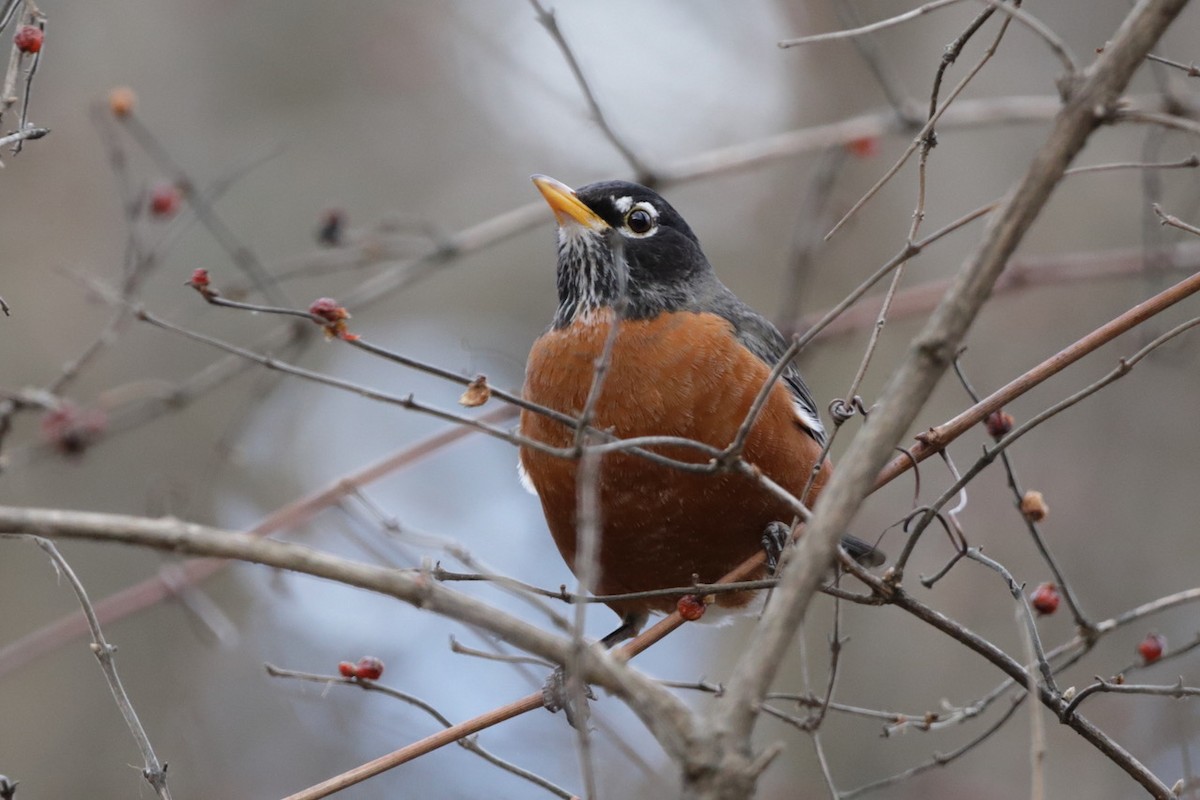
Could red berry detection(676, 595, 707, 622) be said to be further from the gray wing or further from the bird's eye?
the bird's eye

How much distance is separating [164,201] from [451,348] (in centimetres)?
481

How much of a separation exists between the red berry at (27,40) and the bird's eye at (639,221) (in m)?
2.19

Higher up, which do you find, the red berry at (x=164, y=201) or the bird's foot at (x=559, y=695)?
the red berry at (x=164, y=201)

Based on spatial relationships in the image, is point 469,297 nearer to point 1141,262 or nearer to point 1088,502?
point 1088,502

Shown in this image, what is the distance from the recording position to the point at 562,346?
13.3ft

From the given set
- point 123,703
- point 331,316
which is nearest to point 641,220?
point 331,316

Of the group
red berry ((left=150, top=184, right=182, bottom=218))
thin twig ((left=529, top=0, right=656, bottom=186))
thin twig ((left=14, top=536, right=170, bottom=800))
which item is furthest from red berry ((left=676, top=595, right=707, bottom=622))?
red berry ((left=150, top=184, right=182, bottom=218))

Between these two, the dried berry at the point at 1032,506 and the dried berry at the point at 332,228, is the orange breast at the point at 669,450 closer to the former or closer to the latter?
the dried berry at the point at 1032,506

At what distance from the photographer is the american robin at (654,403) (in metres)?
3.57

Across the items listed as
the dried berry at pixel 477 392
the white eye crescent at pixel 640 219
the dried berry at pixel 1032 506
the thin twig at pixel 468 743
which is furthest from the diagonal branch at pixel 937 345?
the white eye crescent at pixel 640 219

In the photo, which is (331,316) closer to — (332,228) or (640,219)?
(640,219)

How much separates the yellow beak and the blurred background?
416mm

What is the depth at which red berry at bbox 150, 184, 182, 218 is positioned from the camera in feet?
15.9

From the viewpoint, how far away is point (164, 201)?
15.9ft
